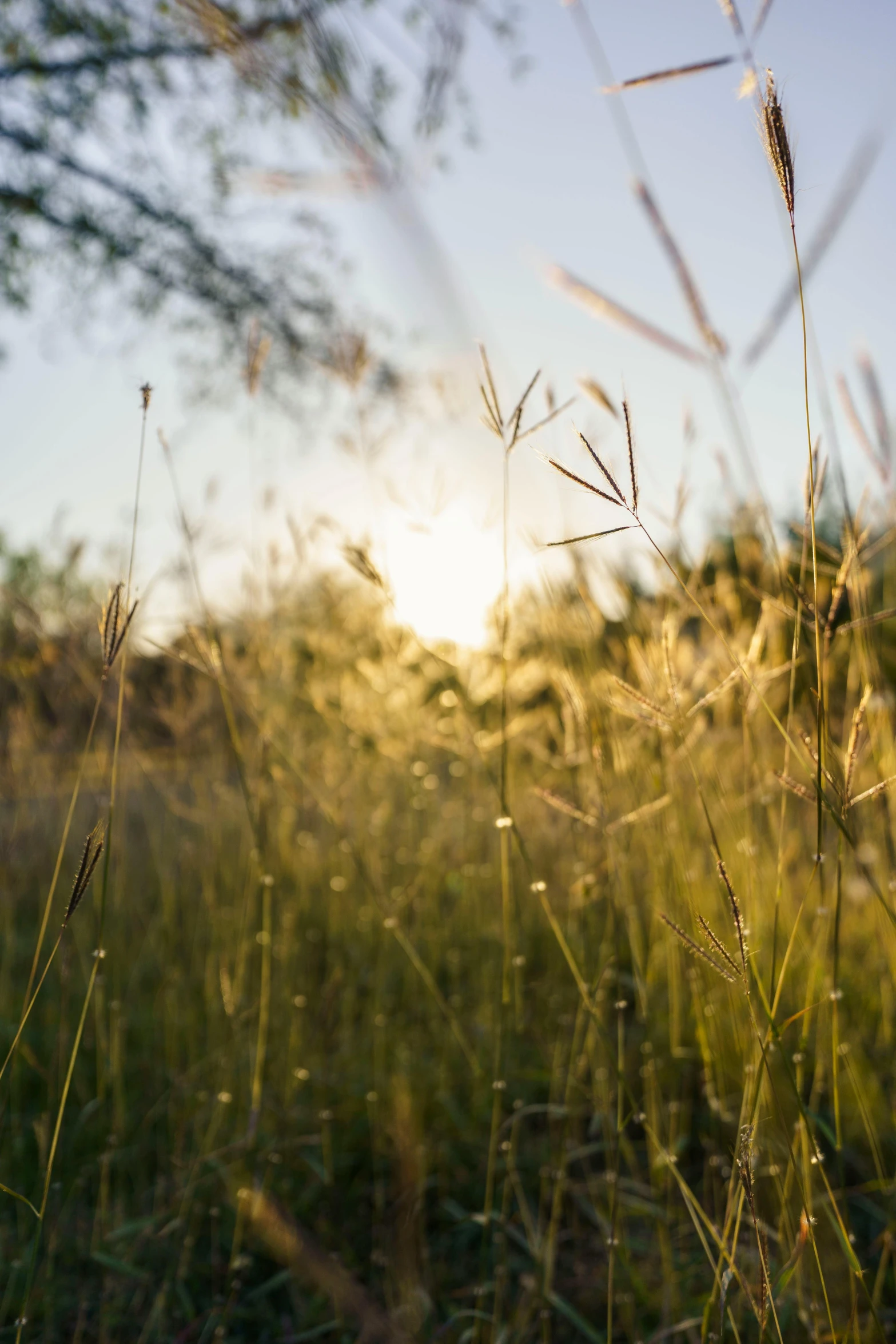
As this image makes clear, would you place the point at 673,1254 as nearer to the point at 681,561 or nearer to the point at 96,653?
the point at 681,561

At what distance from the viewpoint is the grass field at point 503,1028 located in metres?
0.92

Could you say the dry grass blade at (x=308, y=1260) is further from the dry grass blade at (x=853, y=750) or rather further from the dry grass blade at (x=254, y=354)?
the dry grass blade at (x=254, y=354)

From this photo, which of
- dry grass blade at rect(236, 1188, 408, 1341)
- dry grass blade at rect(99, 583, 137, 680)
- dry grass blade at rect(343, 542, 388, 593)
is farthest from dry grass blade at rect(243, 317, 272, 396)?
dry grass blade at rect(236, 1188, 408, 1341)

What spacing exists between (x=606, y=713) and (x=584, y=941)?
70cm

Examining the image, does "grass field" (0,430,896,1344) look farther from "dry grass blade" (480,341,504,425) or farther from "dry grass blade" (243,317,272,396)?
"dry grass blade" (243,317,272,396)

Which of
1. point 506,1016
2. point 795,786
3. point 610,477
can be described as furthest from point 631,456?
point 506,1016

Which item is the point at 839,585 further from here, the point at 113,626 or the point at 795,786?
the point at 113,626

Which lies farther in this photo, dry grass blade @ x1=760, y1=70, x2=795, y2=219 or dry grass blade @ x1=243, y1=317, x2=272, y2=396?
dry grass blade @ x1=243, y1=317, x2=272, y2=396

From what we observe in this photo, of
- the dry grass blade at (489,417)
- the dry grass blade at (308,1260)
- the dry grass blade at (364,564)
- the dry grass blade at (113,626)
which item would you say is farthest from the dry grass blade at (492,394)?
the dry grass blade at (308,1260)

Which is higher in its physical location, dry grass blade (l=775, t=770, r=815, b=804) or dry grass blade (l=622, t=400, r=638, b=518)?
dry grass blade (l=622, t=400, r=638, b=518)

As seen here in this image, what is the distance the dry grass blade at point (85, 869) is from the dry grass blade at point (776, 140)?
26.1 inches

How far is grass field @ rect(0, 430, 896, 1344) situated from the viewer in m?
0.92

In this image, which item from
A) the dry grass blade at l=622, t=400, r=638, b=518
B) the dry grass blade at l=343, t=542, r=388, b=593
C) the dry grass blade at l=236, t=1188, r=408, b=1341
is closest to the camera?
the dry grass blade at l=622, t=400, r=638, b=518

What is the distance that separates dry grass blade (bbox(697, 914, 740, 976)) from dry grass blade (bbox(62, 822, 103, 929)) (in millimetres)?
426
